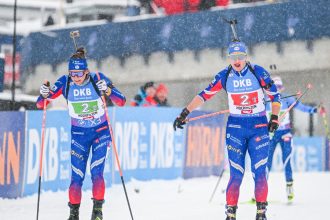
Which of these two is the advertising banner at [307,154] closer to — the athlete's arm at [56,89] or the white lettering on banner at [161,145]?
the white lettering on banner at [161,145]

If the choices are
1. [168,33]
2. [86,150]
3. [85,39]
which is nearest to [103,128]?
[86,150]

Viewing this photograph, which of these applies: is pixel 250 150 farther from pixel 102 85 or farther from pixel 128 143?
pixel 128 143

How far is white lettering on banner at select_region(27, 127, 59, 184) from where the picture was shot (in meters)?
10.9

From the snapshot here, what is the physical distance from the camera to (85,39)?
98.7 feet

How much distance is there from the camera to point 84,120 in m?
7.98

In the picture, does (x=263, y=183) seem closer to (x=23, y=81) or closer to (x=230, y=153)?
(x=230, y=153)

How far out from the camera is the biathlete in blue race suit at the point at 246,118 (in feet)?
25.3

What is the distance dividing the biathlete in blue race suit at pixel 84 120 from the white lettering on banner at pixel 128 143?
4.88 metres

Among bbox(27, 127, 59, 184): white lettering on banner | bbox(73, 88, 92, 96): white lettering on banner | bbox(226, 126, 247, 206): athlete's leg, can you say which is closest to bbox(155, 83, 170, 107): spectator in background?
bbox(27, 127, 59, 184): white lettering on banner

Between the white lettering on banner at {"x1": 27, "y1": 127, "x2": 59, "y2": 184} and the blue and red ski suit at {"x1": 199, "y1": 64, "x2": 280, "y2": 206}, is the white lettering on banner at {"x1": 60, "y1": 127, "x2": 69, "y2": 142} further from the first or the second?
the blue and red ski suit at {"x1": 199, "y1": 64, "x2": 280, "y2": 206}

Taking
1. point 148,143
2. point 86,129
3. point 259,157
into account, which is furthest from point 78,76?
point 148,143

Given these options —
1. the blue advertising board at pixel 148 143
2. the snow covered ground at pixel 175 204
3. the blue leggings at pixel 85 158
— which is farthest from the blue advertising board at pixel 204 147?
the blue leggings at pixel 85 158

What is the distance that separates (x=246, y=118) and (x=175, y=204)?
3.44m

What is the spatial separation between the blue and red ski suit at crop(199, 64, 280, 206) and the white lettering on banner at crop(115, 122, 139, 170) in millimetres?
5361
